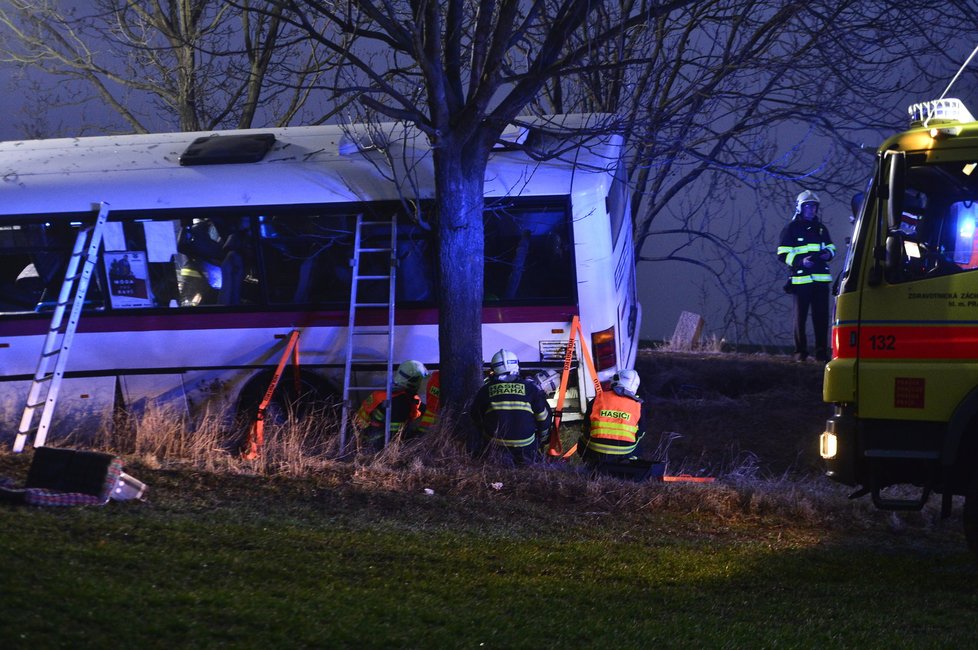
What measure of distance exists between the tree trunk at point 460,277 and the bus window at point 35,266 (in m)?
3.83

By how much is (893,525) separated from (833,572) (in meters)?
1.49

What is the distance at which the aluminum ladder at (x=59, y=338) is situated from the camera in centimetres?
951

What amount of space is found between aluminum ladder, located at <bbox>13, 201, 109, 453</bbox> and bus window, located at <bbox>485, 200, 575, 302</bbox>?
12.8 feet

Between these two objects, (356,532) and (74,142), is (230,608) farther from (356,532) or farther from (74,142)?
(74,142)

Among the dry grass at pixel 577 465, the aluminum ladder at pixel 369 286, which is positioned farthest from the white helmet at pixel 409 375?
the dry grass at pixel 577 465

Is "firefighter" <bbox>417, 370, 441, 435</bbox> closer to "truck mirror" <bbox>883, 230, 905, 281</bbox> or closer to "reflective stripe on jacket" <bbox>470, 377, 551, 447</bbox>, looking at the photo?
"reflective stripe on jacket" <bbox>470, 377, 551, 447</bbox>

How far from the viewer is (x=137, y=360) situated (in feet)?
36.3

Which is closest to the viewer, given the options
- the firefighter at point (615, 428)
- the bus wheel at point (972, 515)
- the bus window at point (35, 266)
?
the bus wheel at point (972, 515)

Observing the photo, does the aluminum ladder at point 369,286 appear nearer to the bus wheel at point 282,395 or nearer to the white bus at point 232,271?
the white bus at point 232,271

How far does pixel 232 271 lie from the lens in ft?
36.7

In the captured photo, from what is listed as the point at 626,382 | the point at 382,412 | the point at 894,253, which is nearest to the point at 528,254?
the point at 382,412

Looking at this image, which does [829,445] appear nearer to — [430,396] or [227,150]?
[430,396]

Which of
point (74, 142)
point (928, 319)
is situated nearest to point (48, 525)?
point (928, 319)

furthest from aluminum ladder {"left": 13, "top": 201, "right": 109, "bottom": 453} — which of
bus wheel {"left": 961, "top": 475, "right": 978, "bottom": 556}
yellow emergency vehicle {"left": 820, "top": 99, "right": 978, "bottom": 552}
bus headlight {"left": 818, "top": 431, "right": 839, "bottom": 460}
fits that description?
bus wheel {"left": 961, "top": 475, "right": 978, "bottom": 556}
